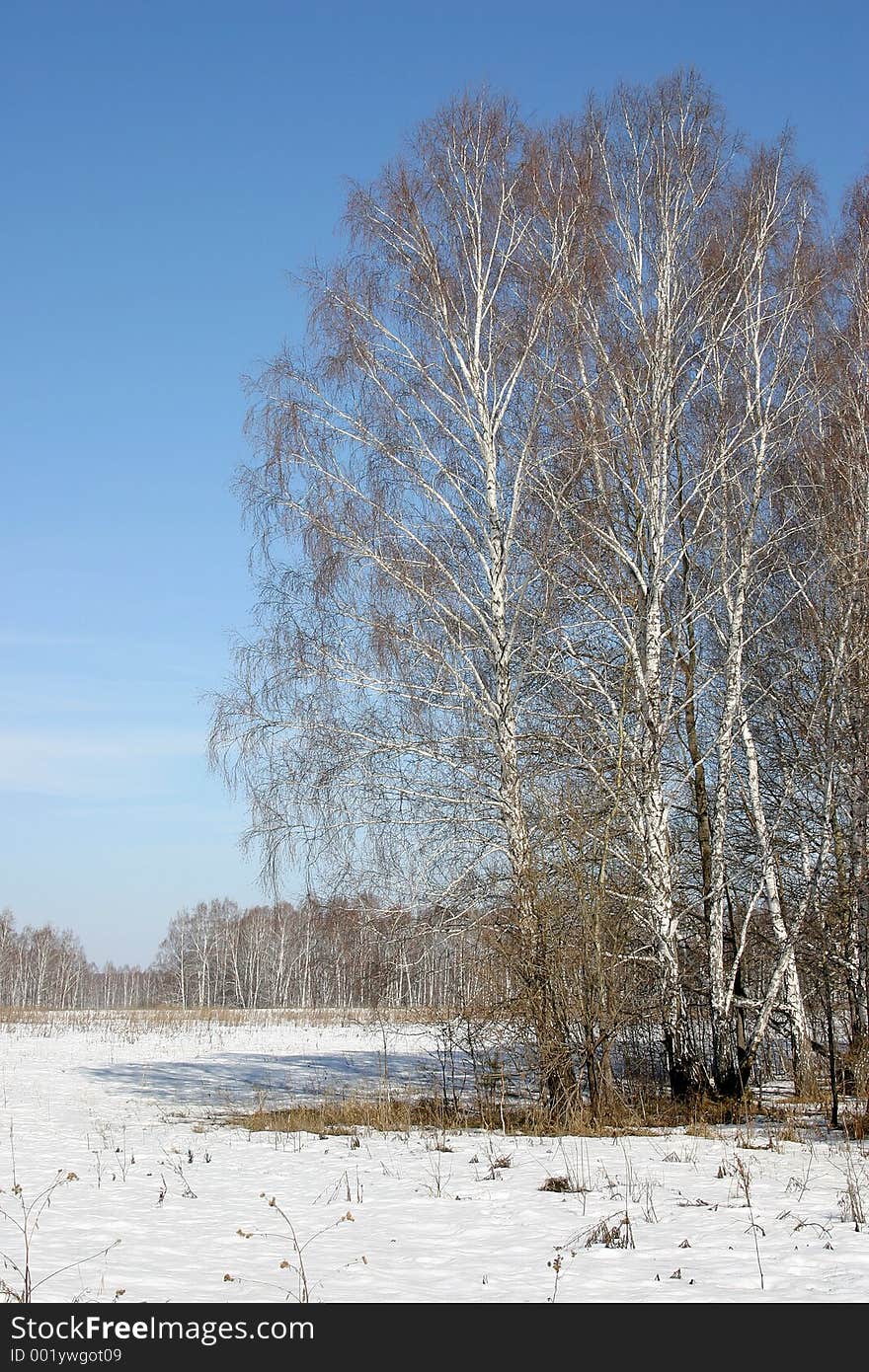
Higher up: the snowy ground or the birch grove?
the birch grove

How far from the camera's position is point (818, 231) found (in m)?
13.1

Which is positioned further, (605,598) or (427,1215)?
(605,598)

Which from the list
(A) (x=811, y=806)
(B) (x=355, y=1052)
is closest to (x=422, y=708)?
(A) (x=811, y=806)

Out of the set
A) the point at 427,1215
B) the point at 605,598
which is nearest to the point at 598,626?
the point at 605,598

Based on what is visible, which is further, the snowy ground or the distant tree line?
the distant tree line

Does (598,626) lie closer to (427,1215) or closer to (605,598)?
(605,598)

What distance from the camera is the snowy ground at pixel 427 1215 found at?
464 centimetres

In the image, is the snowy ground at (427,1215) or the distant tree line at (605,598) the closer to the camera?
the snowy ground at (427,1215)

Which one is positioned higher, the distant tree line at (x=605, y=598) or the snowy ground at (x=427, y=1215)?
the distant tree line at (x=605, y=598)

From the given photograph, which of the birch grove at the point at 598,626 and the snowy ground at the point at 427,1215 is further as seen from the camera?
the birch grove at the point at 598,626

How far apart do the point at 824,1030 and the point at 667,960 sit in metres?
3.07

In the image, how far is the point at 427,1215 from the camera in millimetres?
6273

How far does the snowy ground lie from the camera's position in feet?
15.2
